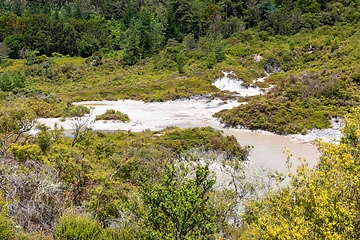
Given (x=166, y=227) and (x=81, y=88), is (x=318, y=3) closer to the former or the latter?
(x=81, y=88)

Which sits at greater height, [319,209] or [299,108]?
[319,209]

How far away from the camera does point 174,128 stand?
2739 cm

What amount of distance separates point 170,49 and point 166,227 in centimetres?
6164

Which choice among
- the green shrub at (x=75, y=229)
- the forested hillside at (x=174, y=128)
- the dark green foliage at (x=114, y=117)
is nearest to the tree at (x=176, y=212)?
the forested hillside at (x=174, y=128)

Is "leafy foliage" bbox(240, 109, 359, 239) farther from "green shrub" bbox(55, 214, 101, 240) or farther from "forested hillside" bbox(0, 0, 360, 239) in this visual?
"green shrub" bbox(55, 214, 101, 240)

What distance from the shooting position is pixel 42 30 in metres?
81.4

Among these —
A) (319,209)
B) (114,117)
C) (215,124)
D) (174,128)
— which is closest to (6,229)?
(319,209)

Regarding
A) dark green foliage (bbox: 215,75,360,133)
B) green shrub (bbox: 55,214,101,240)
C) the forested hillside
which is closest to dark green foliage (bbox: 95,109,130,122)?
the forested hillside

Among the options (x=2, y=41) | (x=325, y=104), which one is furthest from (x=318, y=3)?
(x=2, y=41)

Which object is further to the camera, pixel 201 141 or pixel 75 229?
pixel 201 141

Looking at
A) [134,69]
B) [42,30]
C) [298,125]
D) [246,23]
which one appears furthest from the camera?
[42,30]

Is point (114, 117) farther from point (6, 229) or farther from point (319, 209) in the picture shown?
point (319, 209)

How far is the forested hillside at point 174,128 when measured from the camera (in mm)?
6879

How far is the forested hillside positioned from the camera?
6879mm
